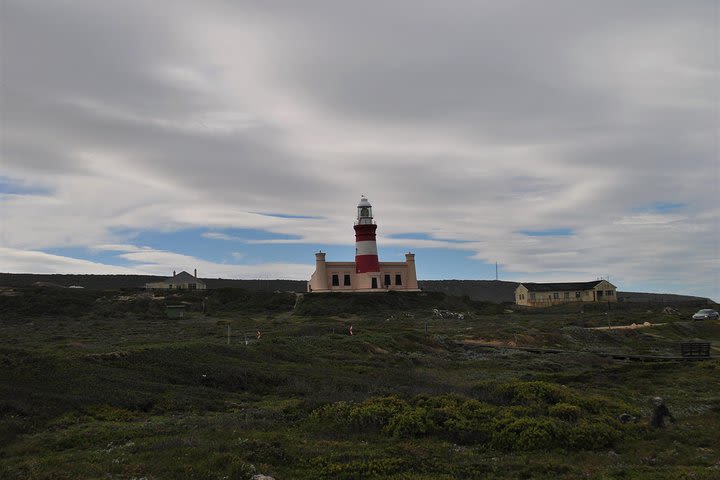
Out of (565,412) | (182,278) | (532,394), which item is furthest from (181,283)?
(565,412)

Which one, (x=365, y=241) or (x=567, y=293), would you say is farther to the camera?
(x=567, y=293)

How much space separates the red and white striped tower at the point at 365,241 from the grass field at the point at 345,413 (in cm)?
4150

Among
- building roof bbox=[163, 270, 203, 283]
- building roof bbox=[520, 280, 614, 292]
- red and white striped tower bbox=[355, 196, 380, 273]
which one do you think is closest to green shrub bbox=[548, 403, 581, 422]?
red and white striped tower bbox=[355, 196, 380, 273]

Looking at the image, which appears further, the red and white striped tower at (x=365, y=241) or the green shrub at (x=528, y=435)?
the red and white striped tower at (x=365, y=241)

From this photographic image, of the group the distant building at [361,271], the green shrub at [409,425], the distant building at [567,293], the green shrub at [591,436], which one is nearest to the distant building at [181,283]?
the distant building at [361,271]

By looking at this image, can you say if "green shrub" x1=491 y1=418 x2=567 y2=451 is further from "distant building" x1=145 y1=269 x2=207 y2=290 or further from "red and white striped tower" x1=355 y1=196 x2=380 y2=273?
"distant building" x1=145 y1=269 x2=207 y2=290

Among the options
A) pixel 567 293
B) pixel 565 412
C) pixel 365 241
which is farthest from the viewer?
pixel 567 293

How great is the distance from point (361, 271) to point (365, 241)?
4258 mm

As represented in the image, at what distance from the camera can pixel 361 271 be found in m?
78.6

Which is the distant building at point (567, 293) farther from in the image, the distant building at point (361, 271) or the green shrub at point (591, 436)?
the green shrub at point (591, 436)

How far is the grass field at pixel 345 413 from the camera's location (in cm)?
1183

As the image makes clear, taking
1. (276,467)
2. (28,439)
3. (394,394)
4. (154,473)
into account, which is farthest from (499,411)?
(28,439)

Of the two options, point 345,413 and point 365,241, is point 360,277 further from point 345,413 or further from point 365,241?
point 345,413

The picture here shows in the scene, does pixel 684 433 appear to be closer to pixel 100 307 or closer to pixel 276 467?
pixel 276 467
